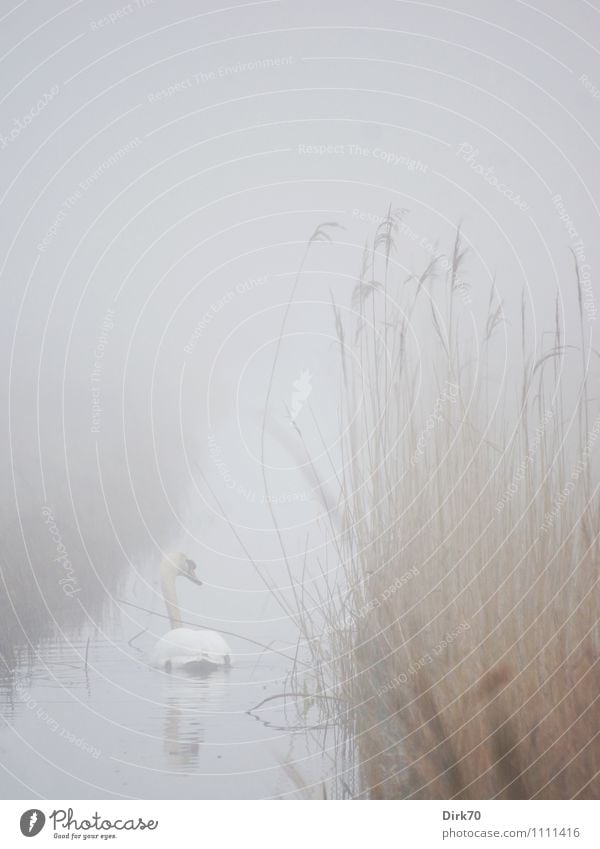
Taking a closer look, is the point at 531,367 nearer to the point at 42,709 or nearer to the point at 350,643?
the point at 350,643

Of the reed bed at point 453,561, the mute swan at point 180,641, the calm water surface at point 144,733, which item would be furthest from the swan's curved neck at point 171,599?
the reed bed at point 453,561

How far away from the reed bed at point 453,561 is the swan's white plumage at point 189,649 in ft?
0.62

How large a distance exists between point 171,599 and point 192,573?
0.07m

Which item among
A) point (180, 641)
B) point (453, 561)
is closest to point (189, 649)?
point (180, 641)

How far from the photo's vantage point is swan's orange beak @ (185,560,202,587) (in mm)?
2268

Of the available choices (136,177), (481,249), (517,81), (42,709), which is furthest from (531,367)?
(42,709)

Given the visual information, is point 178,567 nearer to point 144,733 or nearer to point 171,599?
point 171,599

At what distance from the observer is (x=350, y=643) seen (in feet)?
7.25

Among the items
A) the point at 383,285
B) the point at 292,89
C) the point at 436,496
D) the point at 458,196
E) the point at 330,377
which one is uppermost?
the point at 292,89

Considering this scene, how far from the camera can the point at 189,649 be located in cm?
223

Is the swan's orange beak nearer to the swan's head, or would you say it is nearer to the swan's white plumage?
the swan's head

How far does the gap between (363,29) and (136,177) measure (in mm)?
621

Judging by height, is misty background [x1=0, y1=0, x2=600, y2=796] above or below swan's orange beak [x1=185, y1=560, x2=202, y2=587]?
above

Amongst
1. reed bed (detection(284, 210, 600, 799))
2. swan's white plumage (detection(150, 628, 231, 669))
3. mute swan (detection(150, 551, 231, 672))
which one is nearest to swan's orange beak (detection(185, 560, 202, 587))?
mute swan (detection(150, 551, 231, 672))
